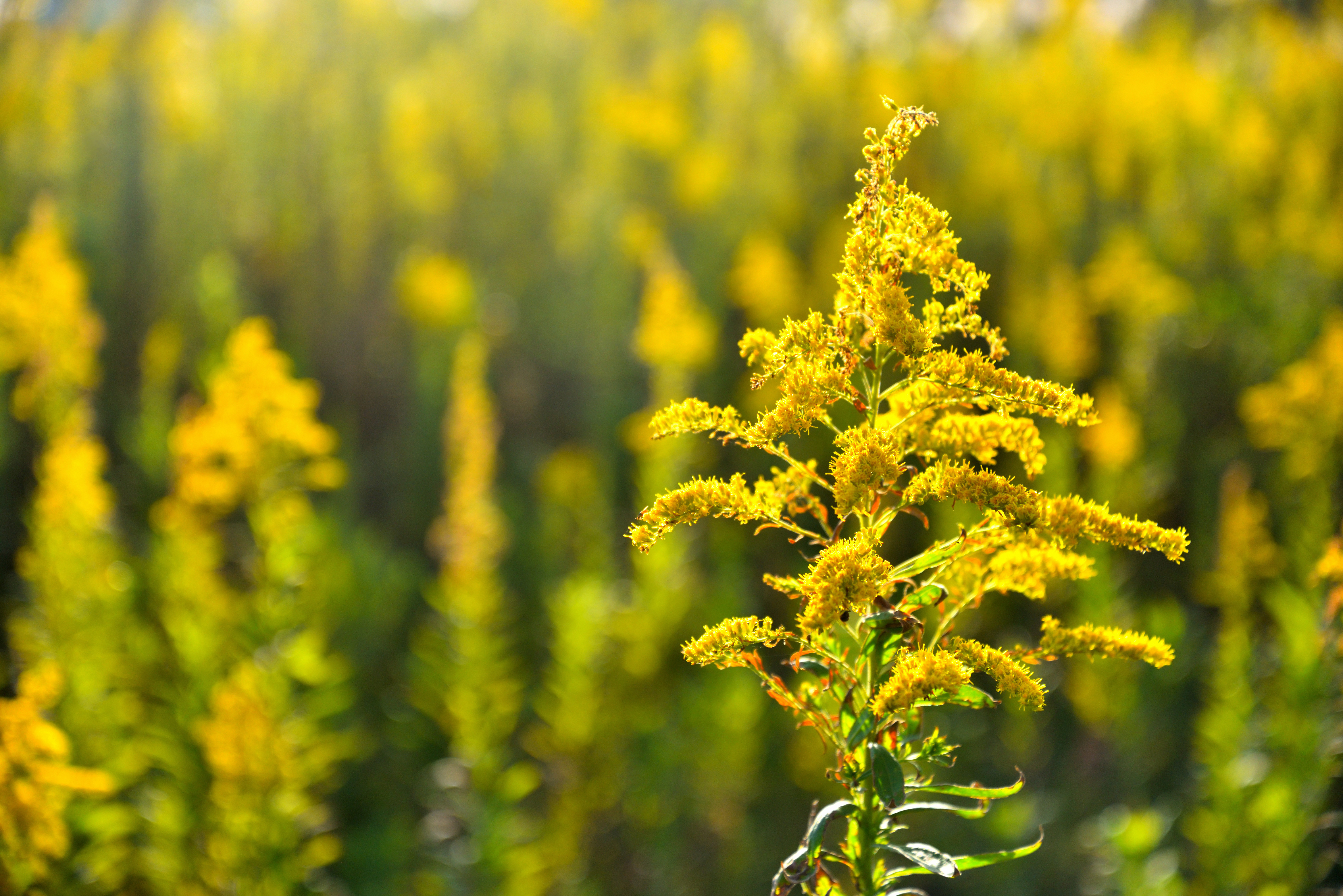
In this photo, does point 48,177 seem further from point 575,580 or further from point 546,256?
point 575,580

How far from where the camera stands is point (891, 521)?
1318 mm

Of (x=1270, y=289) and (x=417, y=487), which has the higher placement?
(x=1270, y=289)

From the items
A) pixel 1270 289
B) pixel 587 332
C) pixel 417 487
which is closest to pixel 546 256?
pixel 587 332

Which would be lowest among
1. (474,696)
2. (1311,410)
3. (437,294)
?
(474,696)

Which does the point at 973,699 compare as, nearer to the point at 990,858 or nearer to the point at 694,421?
the point at 990,858

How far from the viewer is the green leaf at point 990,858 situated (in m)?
1.14

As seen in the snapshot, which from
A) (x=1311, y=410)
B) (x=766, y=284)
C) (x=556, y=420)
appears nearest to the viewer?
(x=1311, y=410)

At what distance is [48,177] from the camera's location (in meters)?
10.4

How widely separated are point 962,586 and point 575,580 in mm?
4070

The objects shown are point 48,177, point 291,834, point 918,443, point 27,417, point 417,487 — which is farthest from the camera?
point 48,177

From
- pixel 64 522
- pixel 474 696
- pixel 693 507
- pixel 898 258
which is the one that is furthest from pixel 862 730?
pixel 64 522

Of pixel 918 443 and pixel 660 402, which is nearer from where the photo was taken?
pixel 918 443

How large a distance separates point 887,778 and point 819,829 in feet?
0.38

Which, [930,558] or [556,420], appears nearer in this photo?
[930,558]
